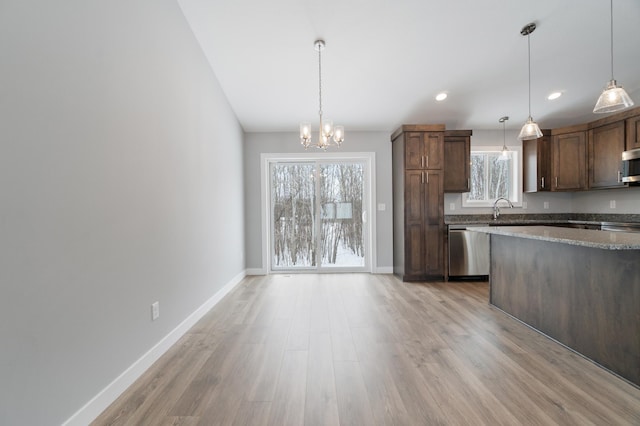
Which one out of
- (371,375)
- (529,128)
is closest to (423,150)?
(529,128)

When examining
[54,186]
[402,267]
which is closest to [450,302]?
[402,267]

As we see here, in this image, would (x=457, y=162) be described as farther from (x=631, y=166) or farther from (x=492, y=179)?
(x=631, y=166)

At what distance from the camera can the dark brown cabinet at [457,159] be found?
4.35m

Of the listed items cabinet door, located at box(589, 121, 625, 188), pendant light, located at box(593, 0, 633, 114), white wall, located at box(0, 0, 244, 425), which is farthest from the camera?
cabinet door, located at box(589, 121, 625, 188)

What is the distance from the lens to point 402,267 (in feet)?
13.8

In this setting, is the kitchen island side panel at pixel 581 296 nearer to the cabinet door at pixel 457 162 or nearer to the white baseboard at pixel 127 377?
the cabinet door at pixel 457 162

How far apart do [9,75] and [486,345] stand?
3393 mm

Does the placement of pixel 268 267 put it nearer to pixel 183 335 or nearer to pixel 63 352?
pixel 183 335

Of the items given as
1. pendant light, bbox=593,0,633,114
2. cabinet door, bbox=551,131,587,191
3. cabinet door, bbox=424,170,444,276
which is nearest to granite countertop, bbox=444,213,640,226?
cabinet door, bbox=424,170,444,276

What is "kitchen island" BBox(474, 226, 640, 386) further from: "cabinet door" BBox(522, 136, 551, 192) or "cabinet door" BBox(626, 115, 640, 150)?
"cabinet door" BBox(626, 115, 640, 150)

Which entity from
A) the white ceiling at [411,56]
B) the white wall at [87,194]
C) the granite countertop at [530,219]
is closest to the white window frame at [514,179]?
the granite countertop at [530,219]

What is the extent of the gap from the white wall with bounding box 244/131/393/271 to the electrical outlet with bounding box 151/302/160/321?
2.54 metres

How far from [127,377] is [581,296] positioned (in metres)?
3.38

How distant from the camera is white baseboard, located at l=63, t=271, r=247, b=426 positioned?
143cm
